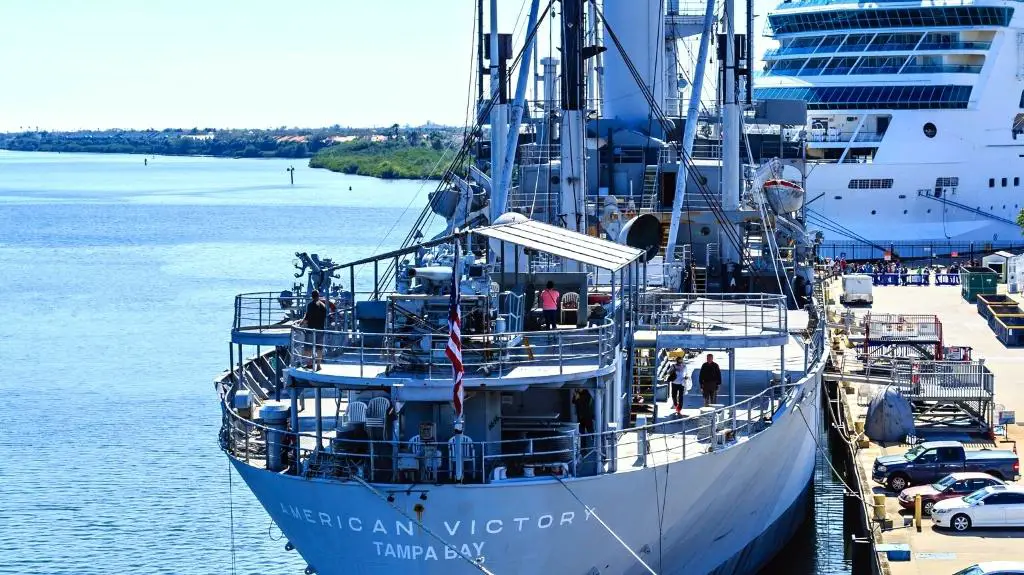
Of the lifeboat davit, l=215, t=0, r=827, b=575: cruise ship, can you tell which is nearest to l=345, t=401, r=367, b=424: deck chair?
l=215, t=0, r=827, b=575: cruise ship

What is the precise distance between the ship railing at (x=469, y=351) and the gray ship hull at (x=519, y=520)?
5.70 ft

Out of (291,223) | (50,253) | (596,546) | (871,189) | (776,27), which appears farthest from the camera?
(291,223)

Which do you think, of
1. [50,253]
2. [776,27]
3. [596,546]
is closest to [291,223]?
[50,253]

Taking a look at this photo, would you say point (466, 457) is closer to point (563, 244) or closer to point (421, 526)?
point (421, 526)

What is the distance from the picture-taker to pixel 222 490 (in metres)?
38.4

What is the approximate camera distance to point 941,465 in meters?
31.9

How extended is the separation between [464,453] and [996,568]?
815 cm

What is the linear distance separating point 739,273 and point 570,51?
945cm

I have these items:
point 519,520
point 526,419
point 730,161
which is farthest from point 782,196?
point 519,520

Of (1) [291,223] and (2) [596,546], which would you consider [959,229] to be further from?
(2) [596,546]

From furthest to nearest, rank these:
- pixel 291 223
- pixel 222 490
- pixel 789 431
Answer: pixel 291 223 < pixel 222 490 < pixel 789 431

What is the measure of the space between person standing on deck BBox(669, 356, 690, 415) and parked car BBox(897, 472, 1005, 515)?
185 inches

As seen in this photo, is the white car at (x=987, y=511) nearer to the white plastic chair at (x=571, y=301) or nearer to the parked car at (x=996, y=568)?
the parked car at (x=996, y=568)

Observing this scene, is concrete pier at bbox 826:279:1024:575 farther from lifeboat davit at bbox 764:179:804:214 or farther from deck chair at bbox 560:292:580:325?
deck chair at bbox 560:292:580:325
